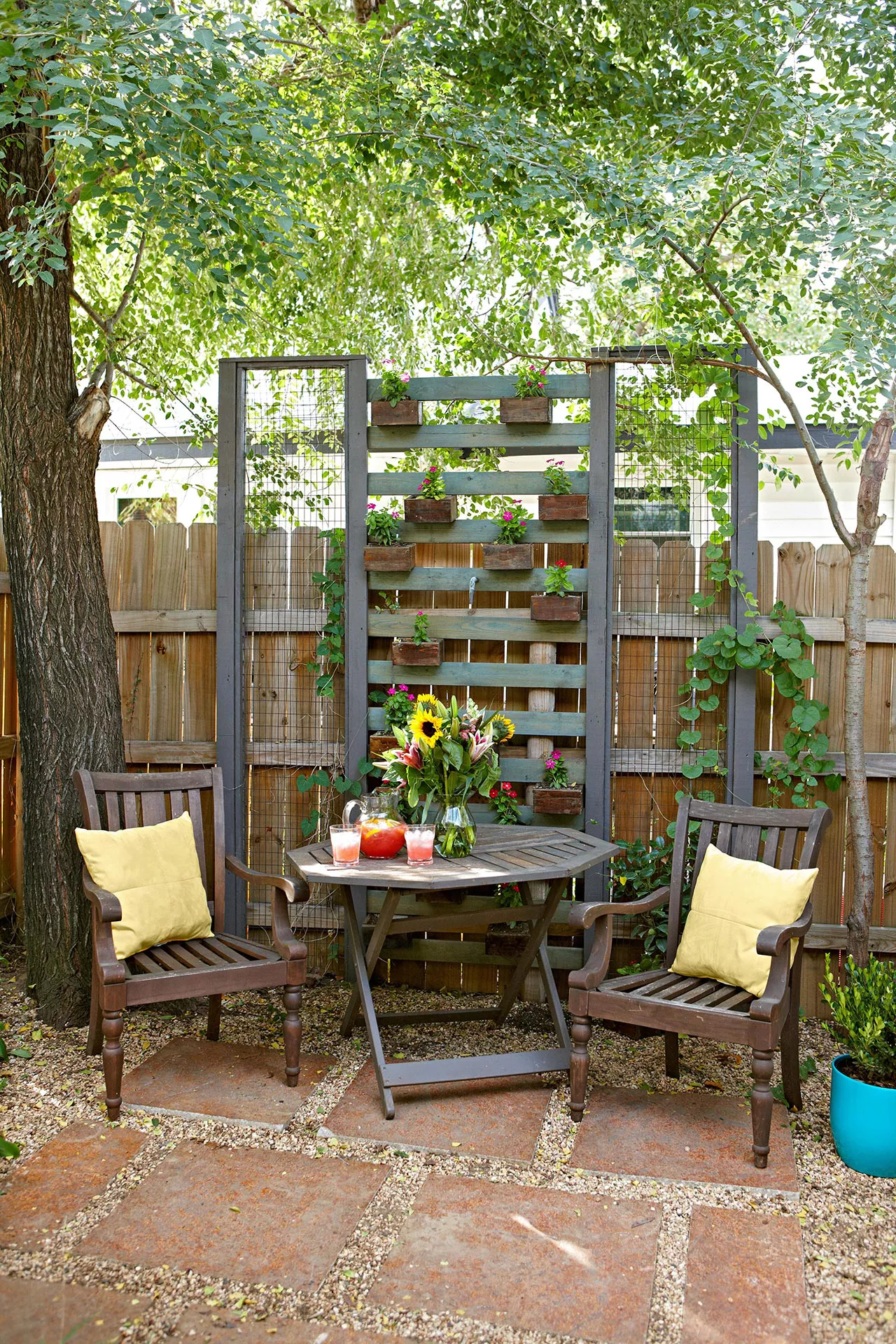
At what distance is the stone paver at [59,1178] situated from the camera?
2443 millimetres

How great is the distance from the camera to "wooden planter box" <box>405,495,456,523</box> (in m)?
3.85

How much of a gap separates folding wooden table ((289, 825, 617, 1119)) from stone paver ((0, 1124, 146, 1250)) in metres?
0.81

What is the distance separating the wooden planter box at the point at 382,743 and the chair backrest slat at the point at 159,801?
2.04 ft

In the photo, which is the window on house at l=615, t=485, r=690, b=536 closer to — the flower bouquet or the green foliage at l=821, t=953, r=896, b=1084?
the flower bouquet

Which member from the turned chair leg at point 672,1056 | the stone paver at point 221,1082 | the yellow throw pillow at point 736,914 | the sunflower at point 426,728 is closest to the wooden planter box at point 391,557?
the sunflower at point 426,728

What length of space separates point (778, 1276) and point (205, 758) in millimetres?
2821

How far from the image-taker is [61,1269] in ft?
7.44

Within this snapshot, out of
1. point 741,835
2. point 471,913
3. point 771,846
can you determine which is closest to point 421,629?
point 471,913

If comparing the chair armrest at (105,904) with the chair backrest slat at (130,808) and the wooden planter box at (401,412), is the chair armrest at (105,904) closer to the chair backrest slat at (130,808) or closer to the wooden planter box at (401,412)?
the chair backrest slat at (130,808)

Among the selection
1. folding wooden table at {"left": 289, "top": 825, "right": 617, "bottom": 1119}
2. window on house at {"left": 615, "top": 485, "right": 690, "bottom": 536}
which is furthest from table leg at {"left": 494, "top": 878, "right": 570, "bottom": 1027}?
window on house at {"left": 615, "top": 485, "right": 690, "bottom": 536}

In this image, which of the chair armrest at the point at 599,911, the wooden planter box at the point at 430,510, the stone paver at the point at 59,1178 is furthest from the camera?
the wooden planter box at the point at 430,510

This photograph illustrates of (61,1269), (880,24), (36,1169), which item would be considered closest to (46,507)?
(36,1169)

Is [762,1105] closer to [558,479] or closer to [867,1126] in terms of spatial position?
[867,1126]

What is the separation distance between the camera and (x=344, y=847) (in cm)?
319
